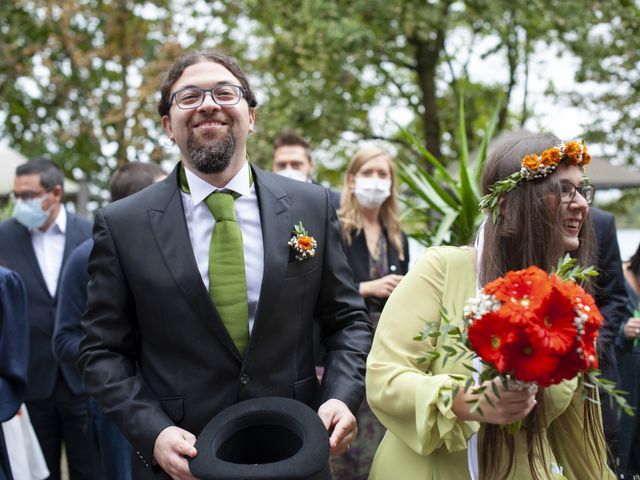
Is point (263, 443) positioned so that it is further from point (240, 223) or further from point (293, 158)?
point (293, 158)

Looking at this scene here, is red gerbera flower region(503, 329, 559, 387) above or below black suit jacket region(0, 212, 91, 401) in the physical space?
above

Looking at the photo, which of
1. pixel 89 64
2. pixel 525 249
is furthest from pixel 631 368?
pixel 89 64

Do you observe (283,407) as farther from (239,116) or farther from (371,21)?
(371,21)

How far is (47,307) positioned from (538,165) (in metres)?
3.81

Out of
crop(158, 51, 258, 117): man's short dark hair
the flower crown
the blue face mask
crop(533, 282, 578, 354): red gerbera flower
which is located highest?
crop(158, 51, 258, 117): man's short dark hair

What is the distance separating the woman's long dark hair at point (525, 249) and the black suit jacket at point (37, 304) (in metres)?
3.16

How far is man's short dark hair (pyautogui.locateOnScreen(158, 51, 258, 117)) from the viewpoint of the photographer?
2.74 m

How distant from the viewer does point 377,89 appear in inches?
787

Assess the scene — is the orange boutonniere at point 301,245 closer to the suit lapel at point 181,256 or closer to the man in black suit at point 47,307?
the suit lapel at point 181,256

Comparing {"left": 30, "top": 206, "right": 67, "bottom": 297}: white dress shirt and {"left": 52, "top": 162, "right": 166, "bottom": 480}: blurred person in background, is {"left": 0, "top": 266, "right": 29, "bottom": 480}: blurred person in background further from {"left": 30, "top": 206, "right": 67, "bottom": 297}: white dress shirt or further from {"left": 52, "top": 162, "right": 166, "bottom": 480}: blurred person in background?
{"left": 30, "top": 206, "right": 67, "bottom": 297}: white dress shirt

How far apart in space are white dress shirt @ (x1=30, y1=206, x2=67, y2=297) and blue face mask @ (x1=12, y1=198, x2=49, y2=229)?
11 cm

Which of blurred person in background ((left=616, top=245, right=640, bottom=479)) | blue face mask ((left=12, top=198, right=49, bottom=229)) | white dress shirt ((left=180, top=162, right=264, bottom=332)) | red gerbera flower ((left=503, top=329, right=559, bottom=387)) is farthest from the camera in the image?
blue face mask ((left=12, top=198, right=49, bottom=229))

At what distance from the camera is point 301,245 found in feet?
8.64

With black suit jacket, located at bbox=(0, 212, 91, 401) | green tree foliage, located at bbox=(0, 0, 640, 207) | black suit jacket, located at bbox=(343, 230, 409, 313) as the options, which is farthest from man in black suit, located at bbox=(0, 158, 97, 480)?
green tree foliage, located at bbox=(0, 0, 640, 207)
